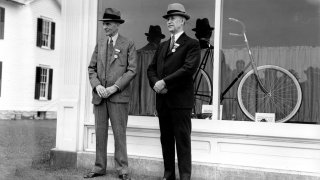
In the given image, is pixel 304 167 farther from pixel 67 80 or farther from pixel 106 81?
pixel 67 80

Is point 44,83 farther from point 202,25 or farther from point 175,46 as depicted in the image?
point 175,46

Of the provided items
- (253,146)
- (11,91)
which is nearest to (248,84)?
(253,146)

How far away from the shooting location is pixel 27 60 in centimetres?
2138

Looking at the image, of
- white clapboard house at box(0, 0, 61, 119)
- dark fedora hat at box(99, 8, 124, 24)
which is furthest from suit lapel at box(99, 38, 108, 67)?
white clapboard house at box(0, 0, 61, 119)

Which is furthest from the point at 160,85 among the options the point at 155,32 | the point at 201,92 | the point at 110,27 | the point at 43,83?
the point at 43,83

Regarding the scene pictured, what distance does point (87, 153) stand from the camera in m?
6.02

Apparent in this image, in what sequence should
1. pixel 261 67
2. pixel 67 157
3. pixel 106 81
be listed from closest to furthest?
1. pixel 106 81
2. pixel 261 67
3. pixel 67 157

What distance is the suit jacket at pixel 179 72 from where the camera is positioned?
187 inches

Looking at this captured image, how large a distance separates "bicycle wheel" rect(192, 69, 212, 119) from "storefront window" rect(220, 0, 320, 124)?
0.20 m

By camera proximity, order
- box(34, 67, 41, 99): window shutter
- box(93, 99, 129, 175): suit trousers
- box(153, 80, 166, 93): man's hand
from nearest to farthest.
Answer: box(153, 80, 166, 93): man's hand, box(93, 99, 129, 175): suit trousers, box(34, 67, 41, 99): window shutter

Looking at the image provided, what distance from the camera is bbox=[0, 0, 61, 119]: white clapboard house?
20.5 metres

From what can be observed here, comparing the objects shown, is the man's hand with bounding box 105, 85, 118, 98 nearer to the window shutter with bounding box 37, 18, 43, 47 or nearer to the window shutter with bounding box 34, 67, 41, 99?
the window shutter with bounding box 34, 67, 41, 99

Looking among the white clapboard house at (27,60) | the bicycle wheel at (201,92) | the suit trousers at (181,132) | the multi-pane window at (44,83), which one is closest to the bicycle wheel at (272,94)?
the bicycle wheel at (201,92)

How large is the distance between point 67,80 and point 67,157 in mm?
1037
